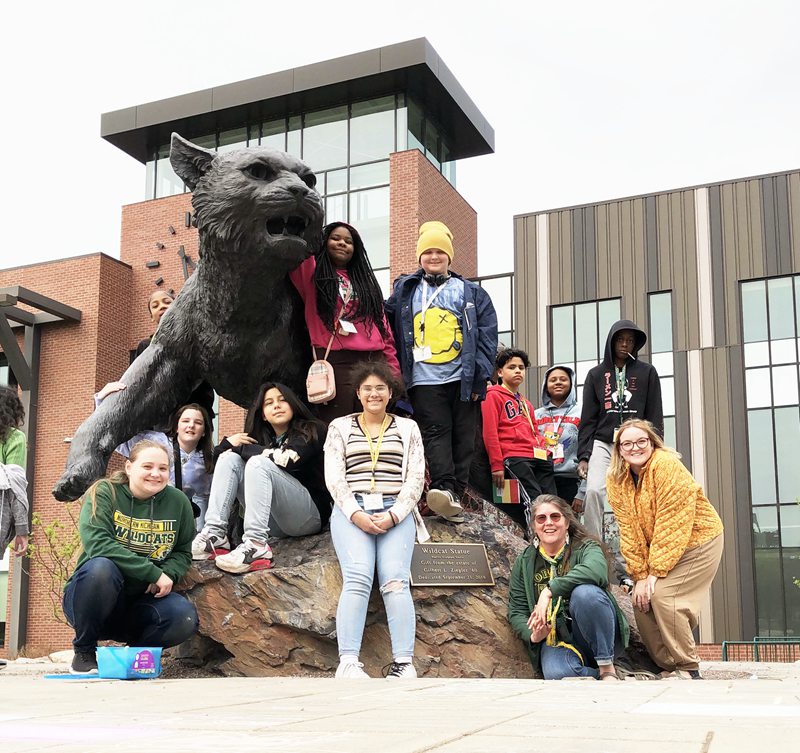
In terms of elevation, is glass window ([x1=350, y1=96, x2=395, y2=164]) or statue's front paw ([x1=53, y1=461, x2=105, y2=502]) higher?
glass window ([x1=350, y1=96, x2=395, y2=164])

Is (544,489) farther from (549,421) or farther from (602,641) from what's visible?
(602,641)

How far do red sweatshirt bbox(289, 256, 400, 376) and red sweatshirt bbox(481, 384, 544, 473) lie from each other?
3.21 feet

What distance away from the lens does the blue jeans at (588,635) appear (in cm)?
513

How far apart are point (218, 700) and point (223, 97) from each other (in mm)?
24912

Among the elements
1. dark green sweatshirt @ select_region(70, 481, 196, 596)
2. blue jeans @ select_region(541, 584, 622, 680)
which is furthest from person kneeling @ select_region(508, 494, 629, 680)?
dark green sweatshirt @ select_region(70, 481, 196, 596)

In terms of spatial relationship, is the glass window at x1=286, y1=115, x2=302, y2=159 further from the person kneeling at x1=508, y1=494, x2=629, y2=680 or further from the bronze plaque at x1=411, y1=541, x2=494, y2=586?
the person kneeling at x1=508, y1=494, x2=629, y2=680

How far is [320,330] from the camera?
20.6 feet

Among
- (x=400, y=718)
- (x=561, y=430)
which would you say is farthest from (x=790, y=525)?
(x=400, y=718)

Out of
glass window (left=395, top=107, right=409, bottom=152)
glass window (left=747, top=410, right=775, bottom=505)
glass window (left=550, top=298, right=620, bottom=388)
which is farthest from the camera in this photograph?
glass window (left=395, top=107, right=409, bottom=152)

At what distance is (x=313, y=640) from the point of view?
5598 millimetres

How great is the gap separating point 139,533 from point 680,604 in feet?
9.49

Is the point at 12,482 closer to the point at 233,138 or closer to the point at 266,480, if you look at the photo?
the point at 266,480

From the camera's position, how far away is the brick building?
24.5 meters

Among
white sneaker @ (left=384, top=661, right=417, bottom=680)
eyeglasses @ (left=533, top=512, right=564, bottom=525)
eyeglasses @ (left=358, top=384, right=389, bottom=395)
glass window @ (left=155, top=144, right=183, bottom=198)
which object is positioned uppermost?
glass window @ (left=155, top=144, right=183, bottom=198)
